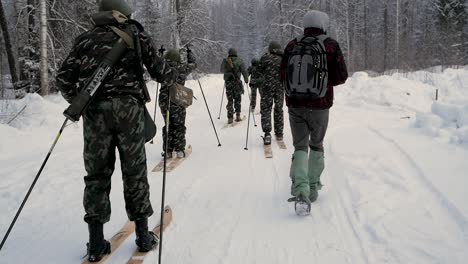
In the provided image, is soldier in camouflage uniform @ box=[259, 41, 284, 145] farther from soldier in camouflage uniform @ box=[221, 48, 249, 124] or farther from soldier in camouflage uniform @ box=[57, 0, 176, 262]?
soldier in camouflage uniform @ box=[57, 0, 176, 262]

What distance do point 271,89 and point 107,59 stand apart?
18.9ft

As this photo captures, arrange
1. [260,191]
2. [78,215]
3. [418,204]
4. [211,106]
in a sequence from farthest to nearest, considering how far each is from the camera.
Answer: [211,106], [260,191], [78,215], [418,204]

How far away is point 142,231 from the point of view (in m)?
3.51

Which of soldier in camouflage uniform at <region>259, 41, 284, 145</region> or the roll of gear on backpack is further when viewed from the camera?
soldier in camouflage uniform at <region>259, 41, 284, 145</region>

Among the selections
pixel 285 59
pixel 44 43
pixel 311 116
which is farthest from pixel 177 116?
pixel 44 43

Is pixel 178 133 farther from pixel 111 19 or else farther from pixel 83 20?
pixel 83 20

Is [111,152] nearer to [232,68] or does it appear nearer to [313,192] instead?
[313,192]

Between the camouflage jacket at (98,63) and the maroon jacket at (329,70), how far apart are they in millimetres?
1848

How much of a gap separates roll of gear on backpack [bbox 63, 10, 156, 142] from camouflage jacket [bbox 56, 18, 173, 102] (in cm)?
5

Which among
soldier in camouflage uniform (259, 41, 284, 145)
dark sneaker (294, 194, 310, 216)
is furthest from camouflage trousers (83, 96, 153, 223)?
soldier in camouflage uniform (259, 41, 284, 145)

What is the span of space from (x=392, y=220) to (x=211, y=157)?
14.2ft

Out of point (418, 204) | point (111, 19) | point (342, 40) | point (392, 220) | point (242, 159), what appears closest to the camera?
point (111, 19)

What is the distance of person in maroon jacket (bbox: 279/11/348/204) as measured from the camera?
426cm

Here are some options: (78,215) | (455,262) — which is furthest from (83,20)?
(455,262)
